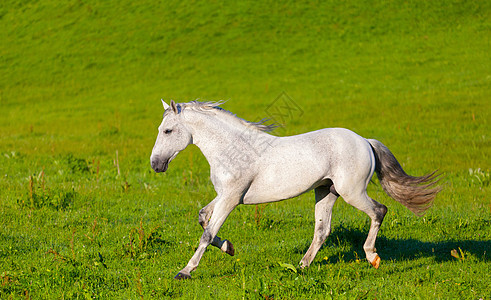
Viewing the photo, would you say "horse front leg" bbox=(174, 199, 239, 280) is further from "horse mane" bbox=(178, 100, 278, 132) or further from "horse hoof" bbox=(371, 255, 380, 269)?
"horse hoof" bbox=(371, 255, 380, 269)

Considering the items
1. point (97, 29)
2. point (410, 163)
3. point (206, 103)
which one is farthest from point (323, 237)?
point (97, 29)

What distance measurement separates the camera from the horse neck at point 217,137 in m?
6.03

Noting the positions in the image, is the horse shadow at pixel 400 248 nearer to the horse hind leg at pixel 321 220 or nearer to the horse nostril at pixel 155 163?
the horse hind leg at pixel 321 220

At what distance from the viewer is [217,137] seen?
6047mm

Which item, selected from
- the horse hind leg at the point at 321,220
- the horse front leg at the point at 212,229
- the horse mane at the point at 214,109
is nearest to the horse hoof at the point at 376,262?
the horse hind leg at the point at 321,220

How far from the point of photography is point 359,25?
38469 millimetres

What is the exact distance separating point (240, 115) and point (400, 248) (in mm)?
15883

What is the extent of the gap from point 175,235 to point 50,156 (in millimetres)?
8409

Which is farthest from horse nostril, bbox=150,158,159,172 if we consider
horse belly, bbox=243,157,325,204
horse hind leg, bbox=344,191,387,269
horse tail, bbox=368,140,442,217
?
horse tail, bbox=368,140,442,217

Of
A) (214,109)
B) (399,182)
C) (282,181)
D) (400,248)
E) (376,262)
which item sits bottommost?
(400,248)

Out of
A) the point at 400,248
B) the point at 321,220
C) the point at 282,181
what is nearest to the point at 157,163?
the point at 282,181

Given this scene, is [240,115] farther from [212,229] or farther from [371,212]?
[212,229]

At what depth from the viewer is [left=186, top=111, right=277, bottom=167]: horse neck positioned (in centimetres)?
603

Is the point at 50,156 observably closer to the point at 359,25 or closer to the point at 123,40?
the point at 123,40
